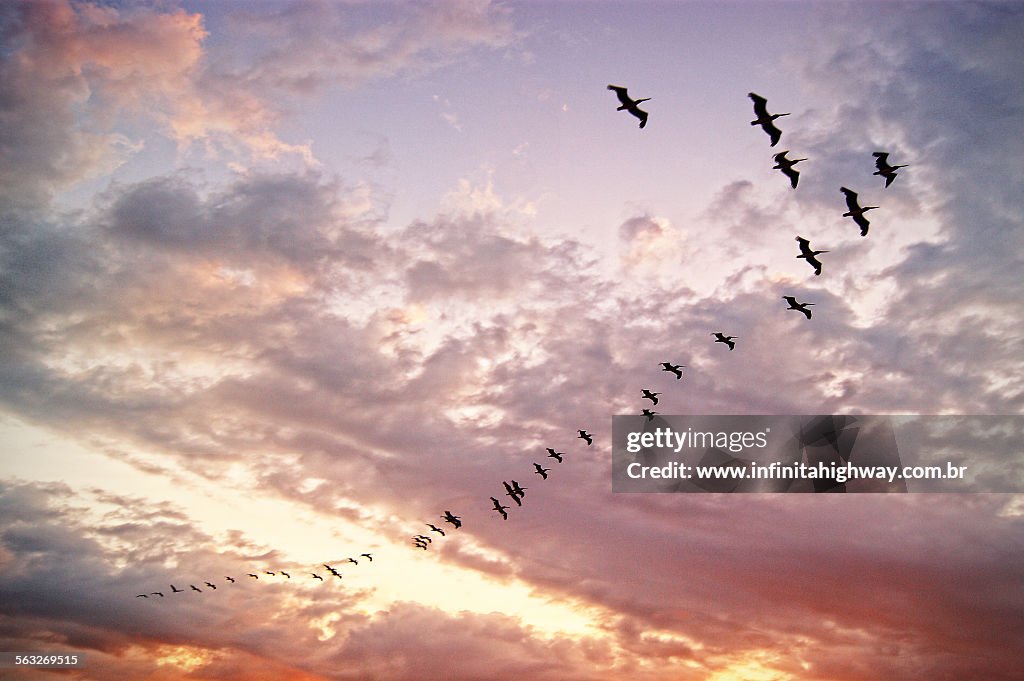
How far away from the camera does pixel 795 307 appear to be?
162 feet

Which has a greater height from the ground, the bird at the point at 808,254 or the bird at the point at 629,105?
the bird at the point at 629,105

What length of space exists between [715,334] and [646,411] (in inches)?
377

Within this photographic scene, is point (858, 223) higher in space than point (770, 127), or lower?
lower

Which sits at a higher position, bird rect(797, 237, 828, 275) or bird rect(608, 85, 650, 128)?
bird rect(608, 85, 650, 128)

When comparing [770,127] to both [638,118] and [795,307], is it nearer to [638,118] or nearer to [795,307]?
[638,118]

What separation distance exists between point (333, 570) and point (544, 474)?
38858 millimetres

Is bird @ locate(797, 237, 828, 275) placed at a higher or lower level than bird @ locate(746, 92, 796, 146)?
lower

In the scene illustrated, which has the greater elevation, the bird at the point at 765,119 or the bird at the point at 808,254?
the bird at the point at 765,119

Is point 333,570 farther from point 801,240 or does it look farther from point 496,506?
point 801,240

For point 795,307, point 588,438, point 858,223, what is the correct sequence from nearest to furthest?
point 858,223 < point 795,307 < point 588,438

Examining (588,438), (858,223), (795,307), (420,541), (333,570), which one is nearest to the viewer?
(858,223)

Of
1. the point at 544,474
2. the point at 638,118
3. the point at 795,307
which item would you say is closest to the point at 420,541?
the point at 544,474

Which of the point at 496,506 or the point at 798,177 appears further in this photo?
the point at 496,506

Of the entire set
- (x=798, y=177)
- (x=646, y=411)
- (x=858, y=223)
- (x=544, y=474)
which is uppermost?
(x=798, y=177)
